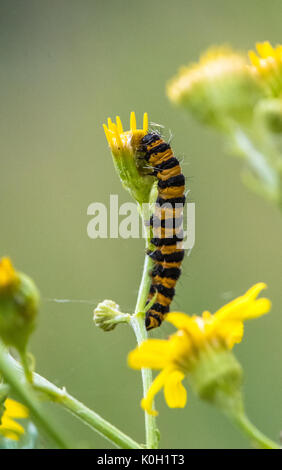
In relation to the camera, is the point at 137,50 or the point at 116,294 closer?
the point at 116,294

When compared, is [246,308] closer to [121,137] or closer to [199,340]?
[199,340]

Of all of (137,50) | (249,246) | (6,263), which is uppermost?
(137,50)

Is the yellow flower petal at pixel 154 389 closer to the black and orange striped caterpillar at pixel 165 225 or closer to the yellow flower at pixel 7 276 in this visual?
the yellow flower at pixel 7 276

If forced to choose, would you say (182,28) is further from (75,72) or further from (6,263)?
(6,263)

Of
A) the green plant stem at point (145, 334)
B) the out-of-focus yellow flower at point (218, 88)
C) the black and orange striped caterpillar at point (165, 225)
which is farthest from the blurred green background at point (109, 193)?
the out-of-focus yellow flower at point (218, 88)

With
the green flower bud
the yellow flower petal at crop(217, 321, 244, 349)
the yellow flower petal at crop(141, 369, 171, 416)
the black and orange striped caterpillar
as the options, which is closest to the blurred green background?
the black and orange striped caterpillar

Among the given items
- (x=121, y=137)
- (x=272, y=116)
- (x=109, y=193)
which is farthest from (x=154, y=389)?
(x=109, y=193)

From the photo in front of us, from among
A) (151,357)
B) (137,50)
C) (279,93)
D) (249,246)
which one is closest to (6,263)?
(151,357)

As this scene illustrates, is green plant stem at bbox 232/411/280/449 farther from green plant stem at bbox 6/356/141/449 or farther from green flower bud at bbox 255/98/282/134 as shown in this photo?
green flower bud at bbox 255/98/282/134
